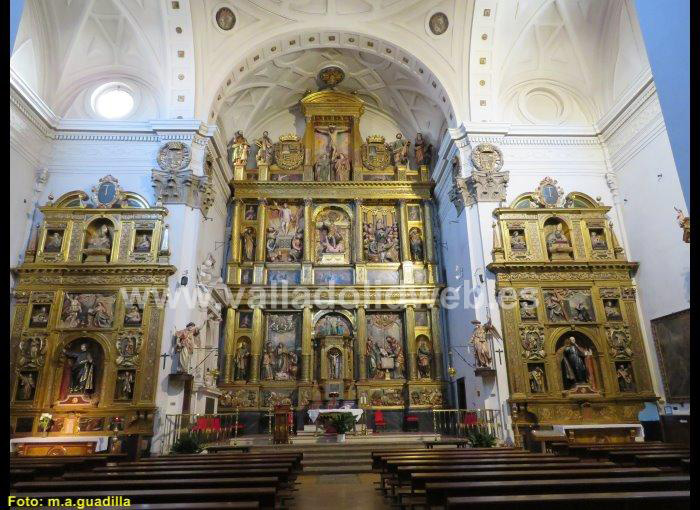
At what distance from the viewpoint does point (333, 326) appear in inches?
721

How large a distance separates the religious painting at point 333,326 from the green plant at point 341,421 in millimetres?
5208

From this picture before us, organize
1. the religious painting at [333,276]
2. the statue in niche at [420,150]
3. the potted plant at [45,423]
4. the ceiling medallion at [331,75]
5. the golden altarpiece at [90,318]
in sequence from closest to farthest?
the potted plant at [45,423] < the golden altarpiece at [90,318] < the religious painting at [333,276] < the ceiling medallion at [331,75] < the statue in niche at [420,150]

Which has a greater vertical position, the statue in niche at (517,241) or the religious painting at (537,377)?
the statue in niche at (517,241)

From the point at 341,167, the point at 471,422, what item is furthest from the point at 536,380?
the point at 341,167

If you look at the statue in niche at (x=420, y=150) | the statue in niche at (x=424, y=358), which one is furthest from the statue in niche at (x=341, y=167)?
the statue in niche at (x=424, y=358)

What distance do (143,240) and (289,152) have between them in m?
8.65

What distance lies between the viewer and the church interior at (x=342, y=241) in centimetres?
1282

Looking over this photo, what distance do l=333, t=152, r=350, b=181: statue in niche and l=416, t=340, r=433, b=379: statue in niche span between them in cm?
798

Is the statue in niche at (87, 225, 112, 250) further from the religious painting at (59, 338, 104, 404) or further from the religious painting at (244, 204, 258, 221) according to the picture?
the religious painting at (244, 204, 258, 221)

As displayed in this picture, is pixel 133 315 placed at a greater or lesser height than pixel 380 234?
lesser

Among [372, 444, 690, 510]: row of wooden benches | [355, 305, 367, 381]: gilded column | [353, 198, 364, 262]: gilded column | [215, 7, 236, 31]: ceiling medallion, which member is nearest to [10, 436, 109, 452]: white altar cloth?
[372, 444, 690, 510]: row of wooden benches

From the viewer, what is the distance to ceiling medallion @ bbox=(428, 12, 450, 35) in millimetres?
16344

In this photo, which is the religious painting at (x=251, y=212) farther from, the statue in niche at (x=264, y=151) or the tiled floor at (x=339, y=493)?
the tiled floor at (x=339, y=493)

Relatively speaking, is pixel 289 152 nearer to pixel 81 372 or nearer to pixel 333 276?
pixel 333 276
